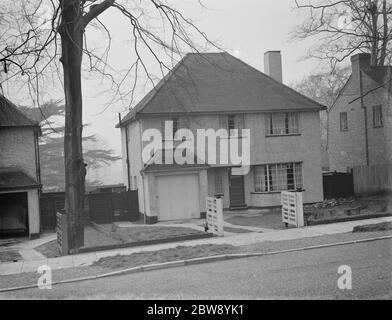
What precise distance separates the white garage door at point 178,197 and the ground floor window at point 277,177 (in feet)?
11.7

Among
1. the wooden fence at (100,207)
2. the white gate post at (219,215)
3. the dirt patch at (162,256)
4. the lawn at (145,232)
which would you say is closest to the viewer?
the dirt patch at (162,256)

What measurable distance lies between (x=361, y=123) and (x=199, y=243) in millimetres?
18362

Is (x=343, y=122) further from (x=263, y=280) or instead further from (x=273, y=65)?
(x=263, y=280)

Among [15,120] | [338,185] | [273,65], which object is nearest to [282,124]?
[273,65]

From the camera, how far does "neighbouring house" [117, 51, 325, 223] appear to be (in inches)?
903

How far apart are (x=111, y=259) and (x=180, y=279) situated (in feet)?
11.6

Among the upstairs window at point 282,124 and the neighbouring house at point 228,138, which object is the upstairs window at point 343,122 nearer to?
the neighbouring house at point 228,138

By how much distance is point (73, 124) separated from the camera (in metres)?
15.4

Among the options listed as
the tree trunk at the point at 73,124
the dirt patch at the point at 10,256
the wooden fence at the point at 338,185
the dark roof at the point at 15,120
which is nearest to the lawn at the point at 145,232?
the tree trunk at the point at 73,124

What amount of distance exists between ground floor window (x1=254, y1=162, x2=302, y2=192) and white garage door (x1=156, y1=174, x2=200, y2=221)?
3.58 meters

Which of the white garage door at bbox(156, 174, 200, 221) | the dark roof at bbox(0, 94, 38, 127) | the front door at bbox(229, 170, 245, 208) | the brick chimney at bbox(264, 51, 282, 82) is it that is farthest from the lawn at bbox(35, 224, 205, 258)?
the brick chimney at bbox(264, 51, 282, 82)

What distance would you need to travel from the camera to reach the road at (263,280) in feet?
24.3

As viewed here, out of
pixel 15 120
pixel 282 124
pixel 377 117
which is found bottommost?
pixel 282 124

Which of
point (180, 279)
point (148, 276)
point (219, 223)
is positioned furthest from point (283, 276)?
point (219, 223)
